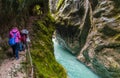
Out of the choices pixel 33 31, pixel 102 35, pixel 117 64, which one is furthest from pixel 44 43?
pixel 102 35

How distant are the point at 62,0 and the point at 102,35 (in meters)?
13.4

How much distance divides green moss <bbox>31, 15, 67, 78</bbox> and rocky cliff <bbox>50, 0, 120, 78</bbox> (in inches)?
422

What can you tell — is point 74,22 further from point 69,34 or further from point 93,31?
point 93,31

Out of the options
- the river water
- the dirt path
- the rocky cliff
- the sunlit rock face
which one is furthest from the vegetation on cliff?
the sunlit rock face

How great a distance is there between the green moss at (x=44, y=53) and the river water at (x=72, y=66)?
11.7m

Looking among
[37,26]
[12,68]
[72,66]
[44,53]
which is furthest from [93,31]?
[12,68]

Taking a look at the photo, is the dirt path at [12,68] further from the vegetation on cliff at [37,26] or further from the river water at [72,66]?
the river water at [72,66]

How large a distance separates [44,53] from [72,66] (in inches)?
705

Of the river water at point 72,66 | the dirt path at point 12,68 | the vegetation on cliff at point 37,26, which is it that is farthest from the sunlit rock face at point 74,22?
the dirt path at point 12,68

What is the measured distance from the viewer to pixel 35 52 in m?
15.4

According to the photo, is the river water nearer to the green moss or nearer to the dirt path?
the green moss

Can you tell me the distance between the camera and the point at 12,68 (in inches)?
497

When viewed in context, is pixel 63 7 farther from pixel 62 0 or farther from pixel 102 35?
pixel 102 35

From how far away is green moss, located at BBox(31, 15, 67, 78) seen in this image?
Result: 14406 mm
